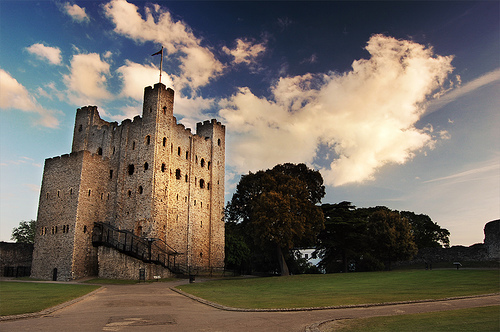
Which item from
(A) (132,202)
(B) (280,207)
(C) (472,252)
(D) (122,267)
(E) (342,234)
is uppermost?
(A) (132,202)

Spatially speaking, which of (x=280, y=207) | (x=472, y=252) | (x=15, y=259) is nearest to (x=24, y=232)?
(x=15, y=259)

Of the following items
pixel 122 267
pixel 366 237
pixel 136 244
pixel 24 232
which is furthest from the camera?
pixel 24 232

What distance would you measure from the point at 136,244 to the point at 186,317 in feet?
92.8

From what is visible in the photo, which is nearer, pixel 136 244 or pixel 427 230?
pixel 136 244

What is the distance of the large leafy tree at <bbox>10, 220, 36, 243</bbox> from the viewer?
6112 cm

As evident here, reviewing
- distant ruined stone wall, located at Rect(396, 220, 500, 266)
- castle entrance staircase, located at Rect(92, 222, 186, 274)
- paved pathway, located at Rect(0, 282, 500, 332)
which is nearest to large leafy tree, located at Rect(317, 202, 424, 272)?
distant ruined stone wall, located at Rect(396, 220, 500, 266)

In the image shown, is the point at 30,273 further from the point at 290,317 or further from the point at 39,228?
the point at 290,317

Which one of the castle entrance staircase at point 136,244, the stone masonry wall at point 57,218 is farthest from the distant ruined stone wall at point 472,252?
the stone masonry wall at point 57,218

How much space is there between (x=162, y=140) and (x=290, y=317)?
3299cm

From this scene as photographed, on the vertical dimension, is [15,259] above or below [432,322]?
above

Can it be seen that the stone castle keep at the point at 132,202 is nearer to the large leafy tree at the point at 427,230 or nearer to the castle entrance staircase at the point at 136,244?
the castle entrance staircase at the point at 136,244

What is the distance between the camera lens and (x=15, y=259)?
130 feet

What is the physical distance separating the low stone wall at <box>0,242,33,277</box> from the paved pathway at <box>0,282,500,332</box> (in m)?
31.6

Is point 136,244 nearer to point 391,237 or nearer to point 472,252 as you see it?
point 391,237
